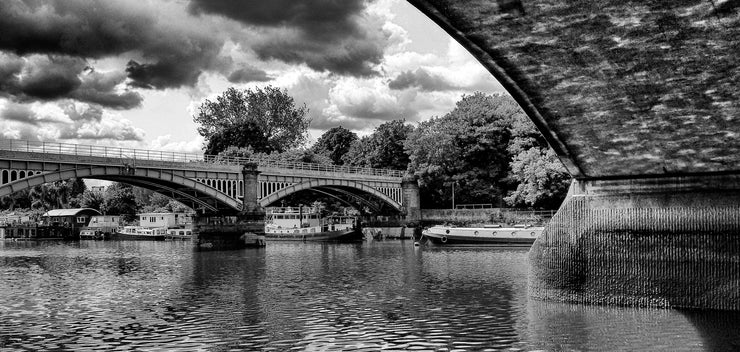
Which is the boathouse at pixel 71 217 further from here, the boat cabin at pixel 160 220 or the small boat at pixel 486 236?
the small boat at pixel 486 236

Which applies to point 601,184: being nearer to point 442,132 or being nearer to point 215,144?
point 442,132

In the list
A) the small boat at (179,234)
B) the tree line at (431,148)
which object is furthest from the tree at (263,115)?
the small boat at (179,234)

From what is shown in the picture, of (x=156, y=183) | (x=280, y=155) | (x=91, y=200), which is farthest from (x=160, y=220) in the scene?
(x=156, y=183)

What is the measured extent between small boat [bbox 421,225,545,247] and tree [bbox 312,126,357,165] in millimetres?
53003

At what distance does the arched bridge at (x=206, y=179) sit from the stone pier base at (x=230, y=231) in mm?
970

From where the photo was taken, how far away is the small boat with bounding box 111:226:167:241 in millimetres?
90062

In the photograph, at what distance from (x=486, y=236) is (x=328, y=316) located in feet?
130

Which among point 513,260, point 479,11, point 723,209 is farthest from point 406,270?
point 479,11

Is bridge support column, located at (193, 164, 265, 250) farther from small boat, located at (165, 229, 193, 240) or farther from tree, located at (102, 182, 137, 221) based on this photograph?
tree, located at (102, 182, 137, 221)

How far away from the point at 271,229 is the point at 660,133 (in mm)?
63829

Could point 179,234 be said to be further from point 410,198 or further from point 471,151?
point 471,151

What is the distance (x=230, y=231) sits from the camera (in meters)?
61.8

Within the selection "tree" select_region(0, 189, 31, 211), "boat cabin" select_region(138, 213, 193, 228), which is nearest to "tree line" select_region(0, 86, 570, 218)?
"boat cabin" select_region(138, 213, 193, 228)

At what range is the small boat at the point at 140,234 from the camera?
90.1 m
